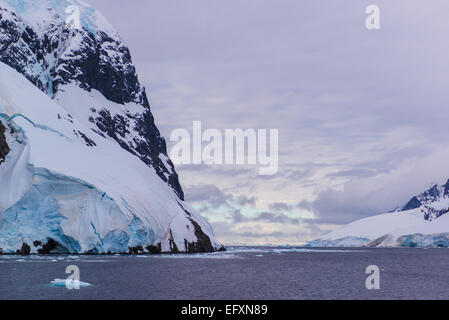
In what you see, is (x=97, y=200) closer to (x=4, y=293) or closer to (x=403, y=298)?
(x=4, y=293)

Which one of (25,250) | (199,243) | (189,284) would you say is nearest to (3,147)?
(25,250)

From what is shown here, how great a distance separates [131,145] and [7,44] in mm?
34815

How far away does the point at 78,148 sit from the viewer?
317 ft

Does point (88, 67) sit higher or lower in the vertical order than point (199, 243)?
higher

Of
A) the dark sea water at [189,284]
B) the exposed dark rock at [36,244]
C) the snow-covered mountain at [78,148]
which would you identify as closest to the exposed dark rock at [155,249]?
the snow-covered mountain at [78,148]

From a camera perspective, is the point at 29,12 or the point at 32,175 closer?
the point at 32,175

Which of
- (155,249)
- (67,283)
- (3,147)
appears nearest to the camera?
(67,283)

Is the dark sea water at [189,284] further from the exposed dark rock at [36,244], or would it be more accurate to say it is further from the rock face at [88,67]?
the rock face at [88,67]

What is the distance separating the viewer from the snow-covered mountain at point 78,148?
7988 cm

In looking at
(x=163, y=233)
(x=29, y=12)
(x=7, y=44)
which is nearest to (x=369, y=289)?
(x=163, y=233)

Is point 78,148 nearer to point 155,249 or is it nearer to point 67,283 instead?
point 155,249

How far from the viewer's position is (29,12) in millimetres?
141000

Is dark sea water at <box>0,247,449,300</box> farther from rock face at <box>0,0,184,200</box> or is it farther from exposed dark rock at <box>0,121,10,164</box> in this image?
rock face at <box>0,0,184,200</box>

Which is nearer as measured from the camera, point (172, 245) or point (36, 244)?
point (36, 244)
